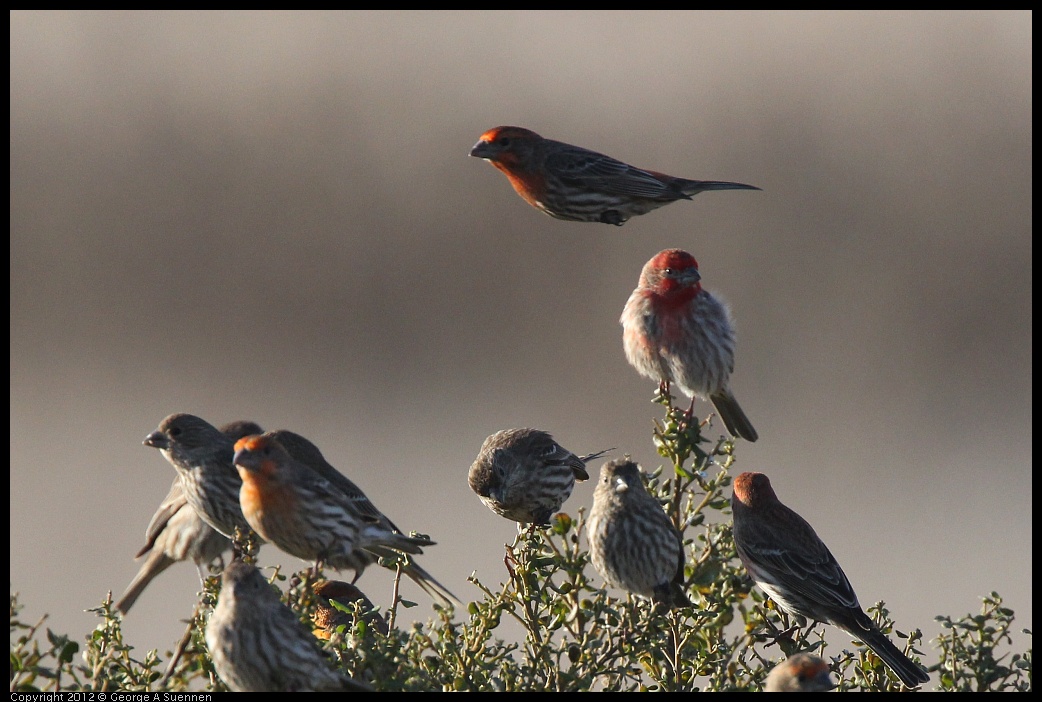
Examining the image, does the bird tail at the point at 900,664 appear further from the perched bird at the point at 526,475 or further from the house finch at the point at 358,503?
the perched bird at the point at 526,475

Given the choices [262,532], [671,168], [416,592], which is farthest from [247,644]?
[671,168]

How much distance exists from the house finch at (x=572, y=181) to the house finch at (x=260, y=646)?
195 centimetres

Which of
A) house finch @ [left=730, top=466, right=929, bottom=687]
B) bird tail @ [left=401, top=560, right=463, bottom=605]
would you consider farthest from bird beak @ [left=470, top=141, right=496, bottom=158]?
house finch @ [left=730, top=466, right=929, bottom=687]

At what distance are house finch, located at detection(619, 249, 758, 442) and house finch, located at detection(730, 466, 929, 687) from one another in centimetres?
47

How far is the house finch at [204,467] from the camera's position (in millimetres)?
5824

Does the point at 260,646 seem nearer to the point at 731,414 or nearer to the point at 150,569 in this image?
the point at 150,569

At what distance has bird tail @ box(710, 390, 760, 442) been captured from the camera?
7580mm

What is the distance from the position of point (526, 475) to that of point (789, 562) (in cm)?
138

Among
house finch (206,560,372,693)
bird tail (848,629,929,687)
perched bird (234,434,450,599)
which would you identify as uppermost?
perched bird (234,434,450,599)

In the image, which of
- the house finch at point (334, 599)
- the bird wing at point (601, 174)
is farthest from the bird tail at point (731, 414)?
the house finch at point (334, 599)

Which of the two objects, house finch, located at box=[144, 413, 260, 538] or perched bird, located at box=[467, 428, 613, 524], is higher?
perched bird, located at box=[467, 428, 613, 524]

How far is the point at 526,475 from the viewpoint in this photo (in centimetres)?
668

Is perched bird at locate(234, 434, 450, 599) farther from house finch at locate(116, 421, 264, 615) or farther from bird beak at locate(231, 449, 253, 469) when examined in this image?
house finch at locate(116, 421, 264, 615)

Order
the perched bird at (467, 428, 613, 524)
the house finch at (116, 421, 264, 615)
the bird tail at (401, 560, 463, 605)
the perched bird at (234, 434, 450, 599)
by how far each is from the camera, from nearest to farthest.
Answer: the perched bird at (234, 434, 450, 599), the bird tail at (401, 560, 463, 605), the perched bird at (467, 428, 613, 524), the house finch at (116, 421, 264, 615)
